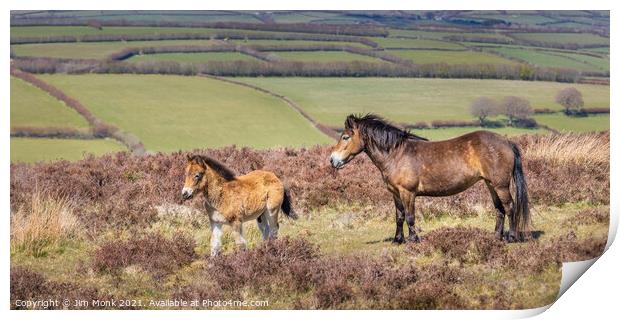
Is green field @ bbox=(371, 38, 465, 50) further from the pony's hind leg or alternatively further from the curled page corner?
the curled page corner

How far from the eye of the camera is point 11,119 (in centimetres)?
1505

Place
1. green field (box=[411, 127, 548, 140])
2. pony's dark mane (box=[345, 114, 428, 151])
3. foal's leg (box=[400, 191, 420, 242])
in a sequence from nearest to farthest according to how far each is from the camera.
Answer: foal's leg (box=[400, 191, 420, 242]) → pony's dark mane (box=[345, 114, 428, 151]) → green field (box=[411, 127, 548, 140])

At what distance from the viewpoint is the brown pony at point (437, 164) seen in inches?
542

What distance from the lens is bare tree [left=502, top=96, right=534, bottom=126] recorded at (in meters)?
19.4

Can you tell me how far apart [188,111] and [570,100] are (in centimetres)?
788

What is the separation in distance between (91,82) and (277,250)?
7451 millimetres

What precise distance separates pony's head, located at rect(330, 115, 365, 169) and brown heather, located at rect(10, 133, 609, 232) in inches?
87.1

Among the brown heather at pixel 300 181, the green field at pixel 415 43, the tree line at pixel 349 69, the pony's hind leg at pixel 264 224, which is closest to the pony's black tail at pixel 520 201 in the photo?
the brown heather at pixel 300 181

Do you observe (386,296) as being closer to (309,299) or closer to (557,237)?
(309,299)

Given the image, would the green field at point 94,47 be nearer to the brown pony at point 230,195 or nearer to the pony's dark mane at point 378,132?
the pony's dark mane at point 378,132

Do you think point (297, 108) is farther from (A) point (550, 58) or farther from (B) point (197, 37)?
(A) point (550, 58)

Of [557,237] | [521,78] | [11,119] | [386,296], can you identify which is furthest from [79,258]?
[521,78]

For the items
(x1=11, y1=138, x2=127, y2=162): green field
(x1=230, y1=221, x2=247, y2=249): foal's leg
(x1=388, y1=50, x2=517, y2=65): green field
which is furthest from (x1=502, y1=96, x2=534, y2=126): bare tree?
(x1=230, y1=221, x2=247, y2=249): foal's leg

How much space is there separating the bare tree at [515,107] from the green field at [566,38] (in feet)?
5.18
